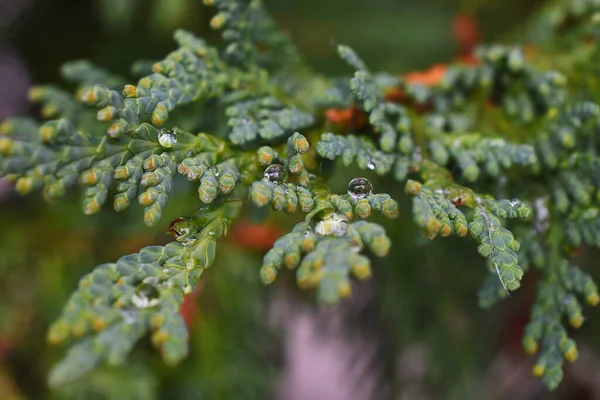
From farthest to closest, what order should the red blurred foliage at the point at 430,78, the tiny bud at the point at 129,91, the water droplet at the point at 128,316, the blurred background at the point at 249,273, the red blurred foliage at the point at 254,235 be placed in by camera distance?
the red blurred foliage at the point at 254,235 < the blurred background at the point at 249,273 < the red blurred foliage at the point at 430,78 < the tiny bud at the point at 129,91 < the water droplet at the point at 128,316

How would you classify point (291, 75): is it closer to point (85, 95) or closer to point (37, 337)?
point (85, 95)

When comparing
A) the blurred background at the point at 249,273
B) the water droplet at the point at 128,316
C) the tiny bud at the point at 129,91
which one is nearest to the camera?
the water droplet at the point at 128,316

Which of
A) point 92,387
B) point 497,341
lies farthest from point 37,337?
point 497,341

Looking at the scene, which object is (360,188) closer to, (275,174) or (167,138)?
(275,174)

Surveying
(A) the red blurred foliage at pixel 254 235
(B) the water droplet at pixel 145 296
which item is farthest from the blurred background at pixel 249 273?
(B) the water droplet at pixel 145 296

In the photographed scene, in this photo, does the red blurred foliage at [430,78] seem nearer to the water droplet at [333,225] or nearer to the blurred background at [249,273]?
the blurred background at [249,273]

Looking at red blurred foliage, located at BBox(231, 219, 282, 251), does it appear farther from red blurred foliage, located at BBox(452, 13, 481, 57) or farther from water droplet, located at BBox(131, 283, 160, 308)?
water droplet, located at BBox(131, 283, 160, 308)

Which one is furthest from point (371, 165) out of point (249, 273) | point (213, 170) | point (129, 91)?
point (249, 273)
